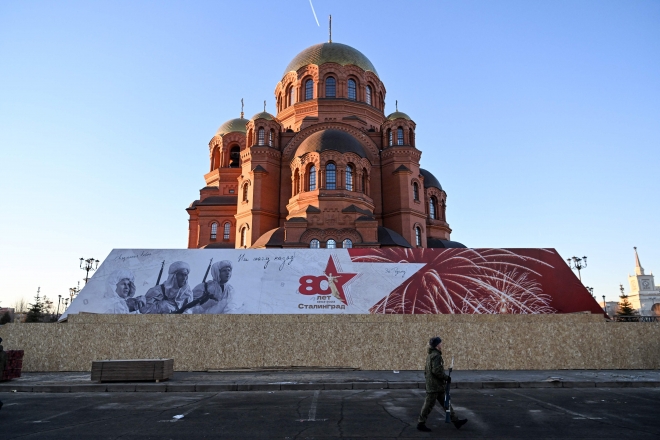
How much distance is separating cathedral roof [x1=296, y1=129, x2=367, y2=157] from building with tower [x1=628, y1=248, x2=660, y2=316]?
9598cm

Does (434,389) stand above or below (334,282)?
below

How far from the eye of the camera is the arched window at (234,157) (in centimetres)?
4481

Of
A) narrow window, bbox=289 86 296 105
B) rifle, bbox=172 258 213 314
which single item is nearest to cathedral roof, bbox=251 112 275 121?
narrow window, bbox=289 86 296 105

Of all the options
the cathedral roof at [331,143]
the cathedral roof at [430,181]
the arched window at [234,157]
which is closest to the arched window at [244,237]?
the cathedral roof at [331,143]

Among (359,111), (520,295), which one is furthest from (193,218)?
(520,295)

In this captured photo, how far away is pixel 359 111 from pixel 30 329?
94.0 ft

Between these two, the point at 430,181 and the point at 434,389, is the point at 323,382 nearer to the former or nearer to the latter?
the point at 434,389

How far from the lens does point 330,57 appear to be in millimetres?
39500

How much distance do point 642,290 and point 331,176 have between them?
339 feet

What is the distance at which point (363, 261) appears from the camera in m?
20.9

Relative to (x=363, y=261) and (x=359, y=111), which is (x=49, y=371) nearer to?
(x=363, y=261)

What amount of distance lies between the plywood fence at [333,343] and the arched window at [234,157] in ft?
97.8

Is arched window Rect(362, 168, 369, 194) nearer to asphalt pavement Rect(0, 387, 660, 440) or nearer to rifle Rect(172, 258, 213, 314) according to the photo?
rifle Rect(172, 258, 213, 314)

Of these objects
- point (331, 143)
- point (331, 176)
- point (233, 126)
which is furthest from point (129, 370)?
point (233, 126)
